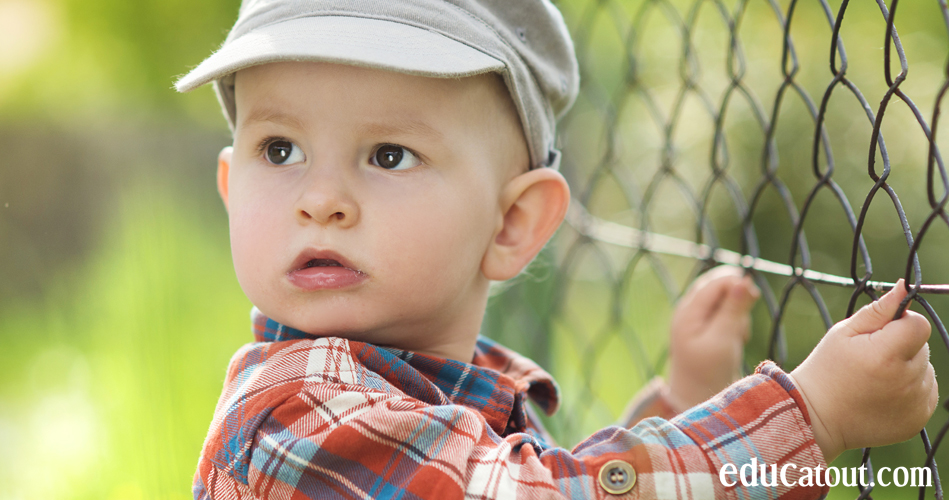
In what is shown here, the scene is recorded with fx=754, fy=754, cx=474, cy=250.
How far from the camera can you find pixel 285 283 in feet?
2.37

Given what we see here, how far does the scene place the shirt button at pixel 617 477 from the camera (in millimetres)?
632

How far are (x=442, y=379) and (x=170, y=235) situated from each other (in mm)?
1164

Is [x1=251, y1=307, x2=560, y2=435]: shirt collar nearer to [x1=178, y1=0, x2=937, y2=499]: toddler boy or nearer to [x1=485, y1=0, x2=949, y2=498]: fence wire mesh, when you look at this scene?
[x1=178, y1=0, x2=937, y2=499]: toddler boy

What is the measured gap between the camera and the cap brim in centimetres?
68

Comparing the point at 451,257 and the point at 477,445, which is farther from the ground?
the point at 451,257

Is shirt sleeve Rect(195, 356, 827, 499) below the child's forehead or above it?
below

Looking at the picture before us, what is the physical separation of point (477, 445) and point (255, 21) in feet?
1.58

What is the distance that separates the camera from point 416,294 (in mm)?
746

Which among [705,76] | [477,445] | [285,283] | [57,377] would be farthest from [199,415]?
[705,76]

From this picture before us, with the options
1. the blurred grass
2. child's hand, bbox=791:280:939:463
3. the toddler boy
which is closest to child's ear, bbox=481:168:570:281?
the toddler boy

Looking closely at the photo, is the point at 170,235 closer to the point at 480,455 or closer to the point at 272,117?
the point at 272,117

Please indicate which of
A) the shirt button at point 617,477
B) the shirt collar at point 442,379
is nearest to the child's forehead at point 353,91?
the shirt collar at point 442,379

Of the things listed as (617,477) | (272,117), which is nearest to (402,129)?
(272,117)

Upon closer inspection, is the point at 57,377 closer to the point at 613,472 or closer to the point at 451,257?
the point at 451,257
